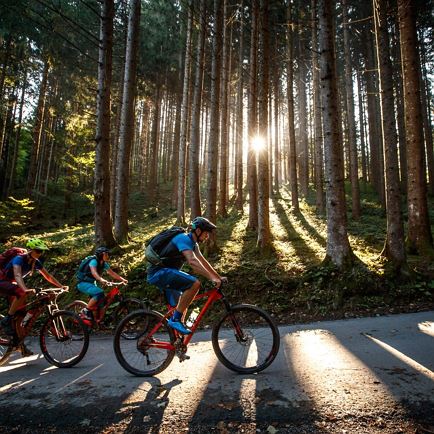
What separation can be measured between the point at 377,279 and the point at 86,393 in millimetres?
7311

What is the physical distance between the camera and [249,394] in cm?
378

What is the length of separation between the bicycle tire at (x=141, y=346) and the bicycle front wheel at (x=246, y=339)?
792mm

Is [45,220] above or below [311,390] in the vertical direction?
above

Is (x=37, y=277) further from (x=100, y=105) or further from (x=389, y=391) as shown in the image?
(x=389, y=391)

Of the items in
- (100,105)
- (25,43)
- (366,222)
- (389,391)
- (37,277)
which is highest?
(25,43)

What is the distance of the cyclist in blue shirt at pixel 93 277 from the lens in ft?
23.4

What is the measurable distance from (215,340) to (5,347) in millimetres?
4189

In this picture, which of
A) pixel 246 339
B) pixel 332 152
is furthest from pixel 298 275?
pixel 246 339

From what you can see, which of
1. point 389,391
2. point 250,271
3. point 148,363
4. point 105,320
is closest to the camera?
point 389,391

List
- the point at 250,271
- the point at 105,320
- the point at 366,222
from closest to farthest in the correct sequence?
the point at 105,320, the point at 250,271, the point at 366,222

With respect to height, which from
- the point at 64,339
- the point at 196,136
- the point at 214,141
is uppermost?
the point at 196,136

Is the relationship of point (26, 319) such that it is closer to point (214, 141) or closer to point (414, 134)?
point (214, 141)

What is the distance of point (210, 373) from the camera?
4512 mm

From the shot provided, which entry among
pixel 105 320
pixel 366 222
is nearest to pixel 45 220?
pixel 105 320
